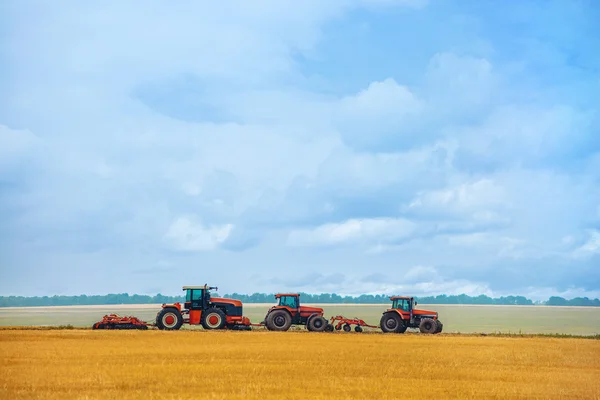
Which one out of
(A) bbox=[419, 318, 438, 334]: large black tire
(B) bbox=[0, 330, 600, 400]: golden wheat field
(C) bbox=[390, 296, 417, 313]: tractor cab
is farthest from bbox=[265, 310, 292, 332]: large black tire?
(A) bbox=[419, 318, 438, 334]: large black tire

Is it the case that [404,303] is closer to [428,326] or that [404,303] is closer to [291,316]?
[428,326]

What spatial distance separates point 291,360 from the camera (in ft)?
103

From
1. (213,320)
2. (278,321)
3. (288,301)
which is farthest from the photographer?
(288,301)

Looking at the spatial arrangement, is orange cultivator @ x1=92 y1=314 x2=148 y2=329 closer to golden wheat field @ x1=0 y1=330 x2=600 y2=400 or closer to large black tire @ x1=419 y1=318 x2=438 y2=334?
golden wheat field @ x1=0 y1=330 x2=600 y2=400

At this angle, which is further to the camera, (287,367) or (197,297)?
(197,297)

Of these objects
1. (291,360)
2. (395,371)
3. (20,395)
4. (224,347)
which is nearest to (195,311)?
(224,347)

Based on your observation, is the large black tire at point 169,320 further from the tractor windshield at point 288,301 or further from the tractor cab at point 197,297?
the tractor windshield at point 288,301

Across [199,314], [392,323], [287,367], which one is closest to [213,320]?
[199,314]

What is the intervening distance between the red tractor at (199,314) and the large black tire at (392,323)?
8.96 metres

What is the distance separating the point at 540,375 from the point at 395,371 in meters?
5.53

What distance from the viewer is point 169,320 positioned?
49062 mm

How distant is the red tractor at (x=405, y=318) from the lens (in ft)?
163

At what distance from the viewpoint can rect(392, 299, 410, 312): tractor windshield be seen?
5041 cm

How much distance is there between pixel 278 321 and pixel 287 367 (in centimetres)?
2086
